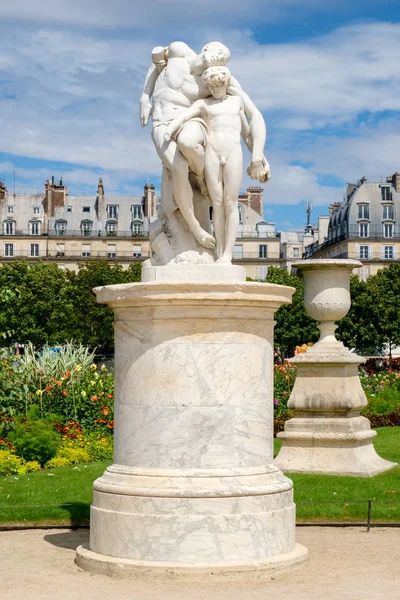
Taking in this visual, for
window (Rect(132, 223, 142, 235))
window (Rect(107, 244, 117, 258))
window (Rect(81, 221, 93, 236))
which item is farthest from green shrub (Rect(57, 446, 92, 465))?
window (Rect(81, 221, 93, 236))

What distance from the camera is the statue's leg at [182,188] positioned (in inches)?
326

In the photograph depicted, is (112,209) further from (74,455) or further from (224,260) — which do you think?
(224,260)

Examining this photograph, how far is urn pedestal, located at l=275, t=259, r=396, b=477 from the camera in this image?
43.8 ft

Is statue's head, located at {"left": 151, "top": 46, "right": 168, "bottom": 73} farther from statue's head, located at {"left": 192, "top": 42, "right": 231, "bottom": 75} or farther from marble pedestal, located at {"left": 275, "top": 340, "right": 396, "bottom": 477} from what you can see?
marble pedestal, located at {"left": 275, "top": 340, "right": 396, "bottom": 477}

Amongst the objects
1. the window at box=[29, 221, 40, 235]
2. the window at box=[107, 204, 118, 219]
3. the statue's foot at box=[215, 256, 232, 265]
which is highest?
the window at box=[107, 204, 118, 219]

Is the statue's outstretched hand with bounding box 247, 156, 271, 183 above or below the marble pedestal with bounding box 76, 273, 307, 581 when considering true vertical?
above

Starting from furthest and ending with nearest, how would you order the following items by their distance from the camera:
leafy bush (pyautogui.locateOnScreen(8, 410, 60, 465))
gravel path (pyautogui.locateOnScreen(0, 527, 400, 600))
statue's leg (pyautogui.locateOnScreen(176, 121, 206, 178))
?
leafy bush (pyautogui.locateOnScreen(8, 410, 60, 465)) → statue's leg (pyautogui.locateOnScreen(176, 121, 206, 178)) → gravel path (pyautogui.locateOnScreen(0, 527, 400, 600))

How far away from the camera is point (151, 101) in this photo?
8914 mm

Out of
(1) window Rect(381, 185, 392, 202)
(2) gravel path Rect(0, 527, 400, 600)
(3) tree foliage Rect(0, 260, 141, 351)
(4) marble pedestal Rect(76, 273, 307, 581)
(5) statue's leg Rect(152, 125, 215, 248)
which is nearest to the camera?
(2) gravel path Rect(0, 527, 400, 600)

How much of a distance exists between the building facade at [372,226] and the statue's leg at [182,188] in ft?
250

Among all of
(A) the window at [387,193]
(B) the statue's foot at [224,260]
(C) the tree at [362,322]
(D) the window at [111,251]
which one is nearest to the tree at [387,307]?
(C) the tree at [362,322]

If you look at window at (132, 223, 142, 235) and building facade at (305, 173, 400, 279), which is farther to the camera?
window at (132, 223, 142, 235)

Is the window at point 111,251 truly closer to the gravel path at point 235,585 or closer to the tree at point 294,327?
the tree at point 294,327

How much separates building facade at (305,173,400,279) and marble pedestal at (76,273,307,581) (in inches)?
3012
